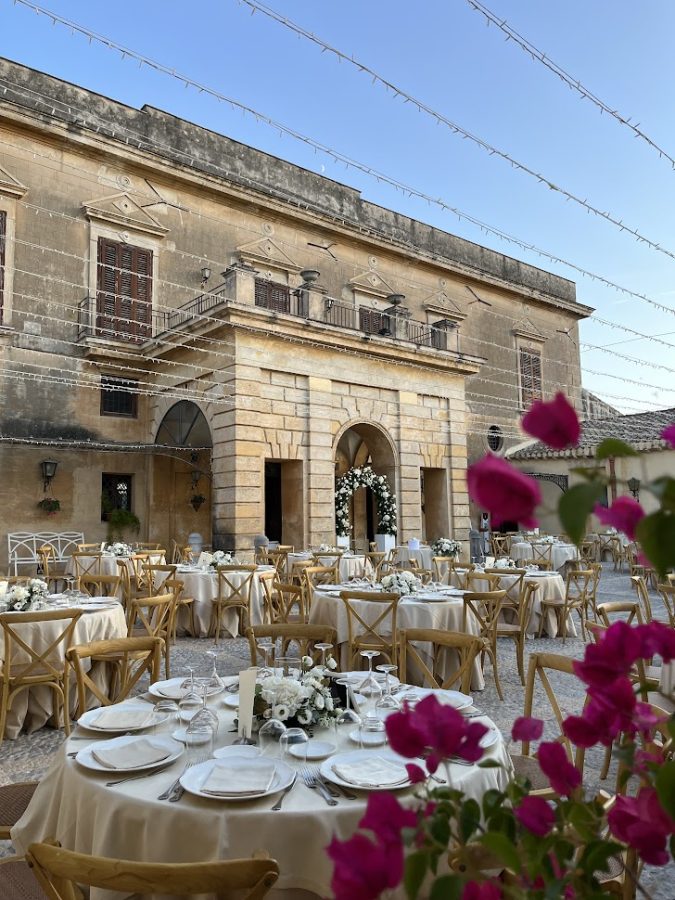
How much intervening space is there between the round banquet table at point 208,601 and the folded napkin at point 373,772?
5.93 m

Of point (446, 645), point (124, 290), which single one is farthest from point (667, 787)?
point (124, 290)

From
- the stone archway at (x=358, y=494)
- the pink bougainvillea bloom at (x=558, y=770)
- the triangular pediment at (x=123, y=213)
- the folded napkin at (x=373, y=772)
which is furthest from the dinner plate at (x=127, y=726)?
the triangular pediment at (x=123, y=213)

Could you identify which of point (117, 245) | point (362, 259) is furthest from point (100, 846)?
point (362, 259)

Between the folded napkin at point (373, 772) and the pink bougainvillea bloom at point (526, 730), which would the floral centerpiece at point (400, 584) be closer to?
the folded napkin at point (373, 772)

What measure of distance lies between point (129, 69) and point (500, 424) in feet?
56.7

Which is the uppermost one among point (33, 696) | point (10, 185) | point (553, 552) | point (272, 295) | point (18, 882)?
point (10, 185)

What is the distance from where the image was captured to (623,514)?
2.30 feet

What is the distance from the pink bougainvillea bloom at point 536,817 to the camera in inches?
29.5

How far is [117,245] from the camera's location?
13.6 m

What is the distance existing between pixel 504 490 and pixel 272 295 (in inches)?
605

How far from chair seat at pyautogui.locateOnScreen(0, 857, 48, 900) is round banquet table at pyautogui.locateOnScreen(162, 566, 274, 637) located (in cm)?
578

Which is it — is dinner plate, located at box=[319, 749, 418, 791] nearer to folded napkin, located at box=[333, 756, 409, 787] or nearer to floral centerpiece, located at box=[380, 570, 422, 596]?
folded napkin, located at box=[333, 756, 409, 787]

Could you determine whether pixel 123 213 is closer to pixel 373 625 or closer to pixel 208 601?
pixel 208 601

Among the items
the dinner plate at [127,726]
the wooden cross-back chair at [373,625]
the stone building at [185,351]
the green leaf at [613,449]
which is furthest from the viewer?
the stone building at [185,351]
